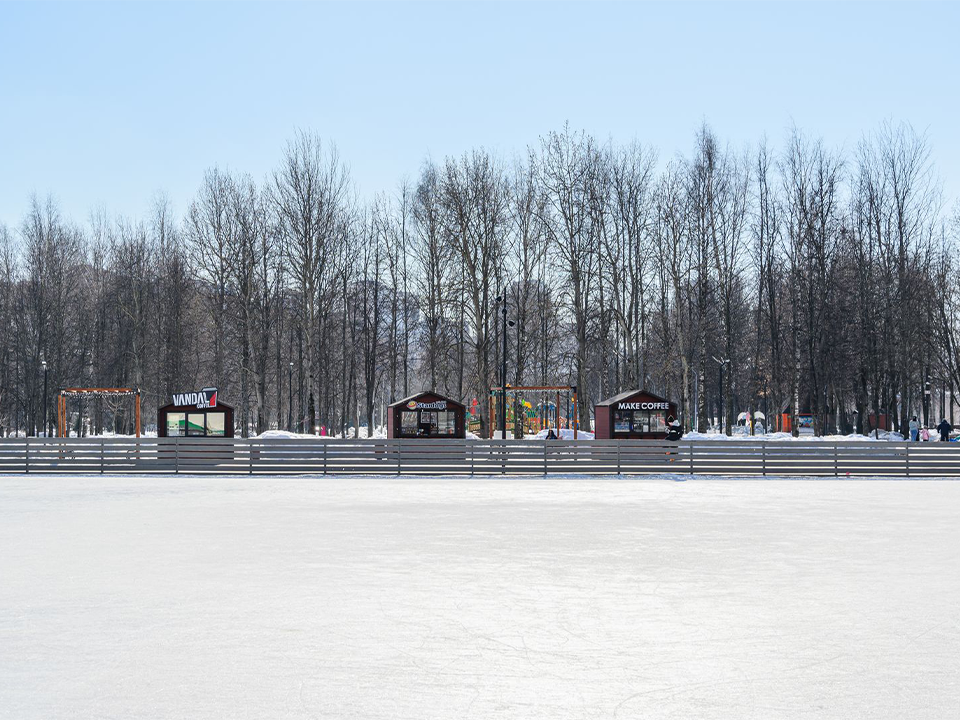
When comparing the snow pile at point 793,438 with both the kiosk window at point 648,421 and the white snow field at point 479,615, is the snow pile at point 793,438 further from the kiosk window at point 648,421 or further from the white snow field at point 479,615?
the white snow field at point 479,615

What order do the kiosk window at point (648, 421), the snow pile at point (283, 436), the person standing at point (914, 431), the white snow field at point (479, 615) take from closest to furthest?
the white snow field at point (479, 615) < the snow pile at point (283, 436) < the kiosk window at point (648, 421) < the person standing at point (914, 431)

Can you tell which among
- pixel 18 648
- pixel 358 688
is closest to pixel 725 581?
pixel 358 688

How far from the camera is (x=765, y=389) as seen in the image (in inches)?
2559

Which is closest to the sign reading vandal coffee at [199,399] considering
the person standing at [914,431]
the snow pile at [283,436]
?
the snow pile at [283,436]

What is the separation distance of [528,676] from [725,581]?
4.25 m

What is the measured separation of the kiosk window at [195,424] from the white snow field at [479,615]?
18.6m

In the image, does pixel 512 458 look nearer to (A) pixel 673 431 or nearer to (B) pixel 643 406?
(A) pixel 673 431

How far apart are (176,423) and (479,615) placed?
29.3 metres

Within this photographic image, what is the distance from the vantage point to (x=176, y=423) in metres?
35.1

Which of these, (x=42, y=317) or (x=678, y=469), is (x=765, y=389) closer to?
(x=678, y=469)

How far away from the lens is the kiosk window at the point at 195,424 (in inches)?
1373

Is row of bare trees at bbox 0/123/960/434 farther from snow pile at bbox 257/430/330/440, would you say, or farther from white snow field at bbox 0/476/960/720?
white snow field at bbox 0/476/960/720

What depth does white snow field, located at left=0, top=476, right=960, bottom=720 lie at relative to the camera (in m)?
5.72

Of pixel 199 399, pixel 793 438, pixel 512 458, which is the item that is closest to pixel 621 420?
pixel 512 458
